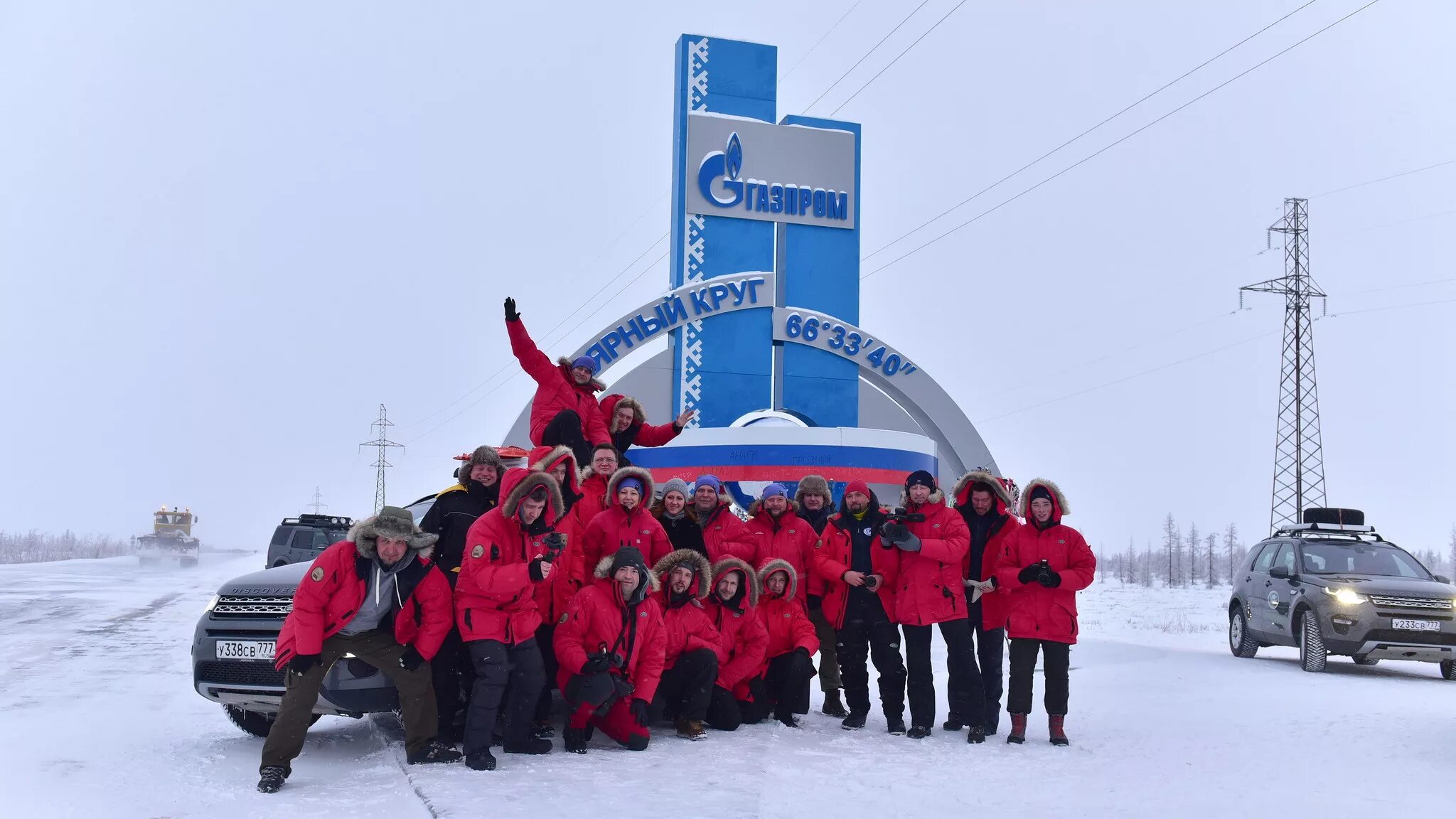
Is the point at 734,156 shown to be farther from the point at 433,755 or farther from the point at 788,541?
the point at 433,755

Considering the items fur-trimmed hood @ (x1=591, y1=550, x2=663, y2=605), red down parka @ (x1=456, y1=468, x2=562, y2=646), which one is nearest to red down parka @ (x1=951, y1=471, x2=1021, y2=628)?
fur-trimmed hood @ (x1=591, y1=550, x2=663, y2=605)

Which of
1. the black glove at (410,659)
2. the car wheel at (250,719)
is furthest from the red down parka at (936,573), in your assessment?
the car wheel at (250,719)

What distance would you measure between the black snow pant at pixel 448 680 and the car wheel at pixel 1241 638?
11060mm

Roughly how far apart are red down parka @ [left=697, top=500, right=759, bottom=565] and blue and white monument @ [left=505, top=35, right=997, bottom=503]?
11775 millimetres

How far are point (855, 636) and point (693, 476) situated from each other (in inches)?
513

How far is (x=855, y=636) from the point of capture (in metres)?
8.39

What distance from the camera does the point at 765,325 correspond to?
22234mm

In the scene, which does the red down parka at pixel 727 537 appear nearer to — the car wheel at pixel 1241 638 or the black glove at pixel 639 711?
the black glove at pixel 639 711

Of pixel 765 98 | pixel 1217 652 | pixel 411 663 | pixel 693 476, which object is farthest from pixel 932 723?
pixel 765 98

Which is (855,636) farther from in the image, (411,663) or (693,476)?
(693,476)

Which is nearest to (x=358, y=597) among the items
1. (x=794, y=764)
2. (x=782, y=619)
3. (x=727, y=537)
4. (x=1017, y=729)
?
(x=794, y=764)

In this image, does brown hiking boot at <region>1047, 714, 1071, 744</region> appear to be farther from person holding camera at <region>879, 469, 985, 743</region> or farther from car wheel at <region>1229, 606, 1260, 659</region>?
car wheel at <region>1229, 606, 1260, 659</region>

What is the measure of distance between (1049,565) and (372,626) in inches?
169

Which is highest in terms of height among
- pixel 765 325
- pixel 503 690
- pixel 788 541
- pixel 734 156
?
pixel 734 156
